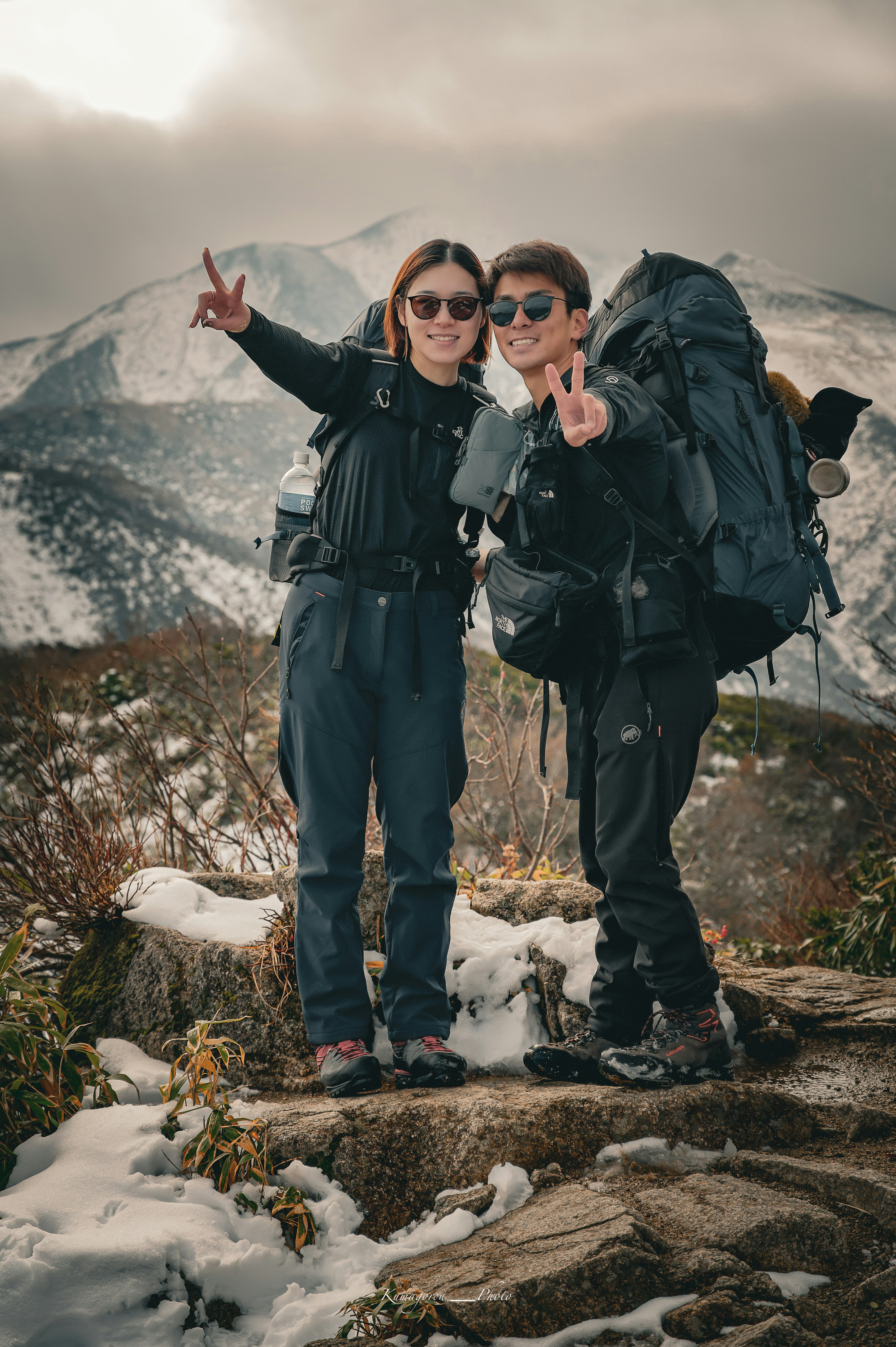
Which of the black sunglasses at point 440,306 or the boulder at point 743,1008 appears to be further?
the boulder at point 743,1008

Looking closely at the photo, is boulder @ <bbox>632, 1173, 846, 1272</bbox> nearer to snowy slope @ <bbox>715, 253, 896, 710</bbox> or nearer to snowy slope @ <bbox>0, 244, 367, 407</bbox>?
snowy slope @ <bbox>715, 253, 896, 710</bbox>

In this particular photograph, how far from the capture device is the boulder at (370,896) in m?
3.27

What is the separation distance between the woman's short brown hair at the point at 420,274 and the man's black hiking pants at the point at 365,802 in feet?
2.81

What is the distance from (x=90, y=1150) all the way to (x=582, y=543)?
2.13m

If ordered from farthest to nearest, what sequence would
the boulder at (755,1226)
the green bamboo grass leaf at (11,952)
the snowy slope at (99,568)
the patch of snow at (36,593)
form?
1. the snowy slope at (99,568)
2. the patch of snow at (36,593)
3. the green bamboo grass leaf at (11,952)
4. the boulder at (755,1226)

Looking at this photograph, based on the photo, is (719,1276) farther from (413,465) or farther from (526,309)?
(526,309)

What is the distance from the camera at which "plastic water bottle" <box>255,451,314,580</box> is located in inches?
113

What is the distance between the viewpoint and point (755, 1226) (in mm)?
1815

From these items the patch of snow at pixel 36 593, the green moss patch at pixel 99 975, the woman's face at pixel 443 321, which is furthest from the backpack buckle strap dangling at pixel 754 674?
the patch of snow at pixel 36 593

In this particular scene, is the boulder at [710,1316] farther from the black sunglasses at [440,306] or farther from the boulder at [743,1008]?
the black sunglasses at [440,306]

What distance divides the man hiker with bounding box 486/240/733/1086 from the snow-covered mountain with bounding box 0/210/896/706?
2.36ft

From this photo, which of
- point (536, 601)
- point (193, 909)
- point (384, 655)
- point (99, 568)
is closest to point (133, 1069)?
point (193, 909)

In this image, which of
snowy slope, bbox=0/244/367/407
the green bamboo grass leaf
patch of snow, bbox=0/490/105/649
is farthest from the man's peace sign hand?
snowy slope, bbox=0/244/367/407

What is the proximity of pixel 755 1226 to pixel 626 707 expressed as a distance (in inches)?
50.3
